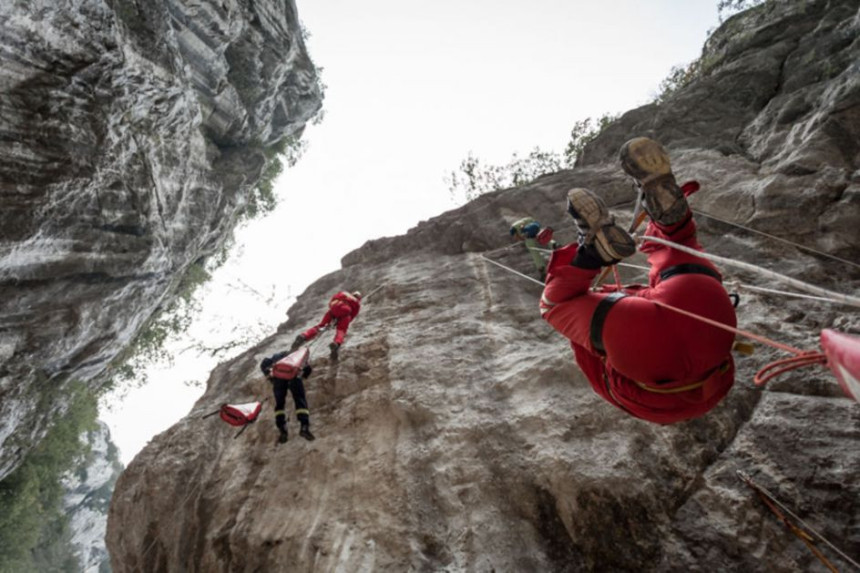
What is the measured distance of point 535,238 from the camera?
23.1ft

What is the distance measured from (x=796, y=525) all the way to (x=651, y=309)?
2.35 meters

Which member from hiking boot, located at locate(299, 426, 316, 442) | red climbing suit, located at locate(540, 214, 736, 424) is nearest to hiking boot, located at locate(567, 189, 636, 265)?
red climbing suit, located at locate(540, 214, 736, 424)

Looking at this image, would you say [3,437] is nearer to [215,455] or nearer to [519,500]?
[215,455]

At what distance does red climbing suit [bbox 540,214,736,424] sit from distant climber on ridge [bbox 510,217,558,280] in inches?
153

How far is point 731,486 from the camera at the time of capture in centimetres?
343

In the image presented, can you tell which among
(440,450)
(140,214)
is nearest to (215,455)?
(440,450)

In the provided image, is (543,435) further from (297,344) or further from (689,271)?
(297,344)

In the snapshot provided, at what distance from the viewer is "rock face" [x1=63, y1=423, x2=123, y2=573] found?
2977 cm

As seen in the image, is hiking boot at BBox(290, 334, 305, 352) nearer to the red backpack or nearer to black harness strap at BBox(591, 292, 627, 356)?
the red backpack

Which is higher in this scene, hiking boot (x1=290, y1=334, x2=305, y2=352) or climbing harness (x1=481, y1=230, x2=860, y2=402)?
hiking boot (x1=290, y1=334, x2=305, y2=352)

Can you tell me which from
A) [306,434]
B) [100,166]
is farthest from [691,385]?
[100,166]

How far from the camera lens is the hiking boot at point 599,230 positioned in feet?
8.08

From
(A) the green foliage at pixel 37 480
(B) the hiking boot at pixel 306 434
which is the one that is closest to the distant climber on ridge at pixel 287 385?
(B) the hiking boot at pixel 306 434

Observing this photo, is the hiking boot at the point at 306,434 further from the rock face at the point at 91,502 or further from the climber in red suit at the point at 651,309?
the rock face at the point at 91,502
